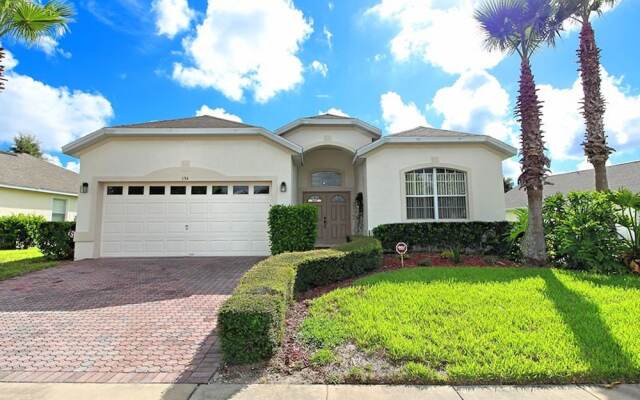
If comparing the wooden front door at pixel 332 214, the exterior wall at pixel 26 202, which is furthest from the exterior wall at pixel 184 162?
the exterior wall at pixel 26 202

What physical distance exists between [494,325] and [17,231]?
787 inches

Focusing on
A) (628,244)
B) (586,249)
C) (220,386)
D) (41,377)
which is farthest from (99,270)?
(628,244)

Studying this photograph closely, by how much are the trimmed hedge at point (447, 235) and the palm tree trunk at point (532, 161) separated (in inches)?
81.6

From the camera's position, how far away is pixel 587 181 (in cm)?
2217

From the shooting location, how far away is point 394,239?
1098cm

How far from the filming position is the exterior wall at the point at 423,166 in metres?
12.0

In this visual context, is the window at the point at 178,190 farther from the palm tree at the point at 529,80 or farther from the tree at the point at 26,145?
Result: the tree at the point at 26,145

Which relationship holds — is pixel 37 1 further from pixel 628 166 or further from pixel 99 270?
pixel 628 166

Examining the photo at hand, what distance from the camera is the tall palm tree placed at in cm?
973

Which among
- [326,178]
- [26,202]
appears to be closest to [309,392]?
[326,178]

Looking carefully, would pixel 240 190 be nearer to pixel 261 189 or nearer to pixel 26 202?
pixel 261 189

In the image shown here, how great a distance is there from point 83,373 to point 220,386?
67.4 inches

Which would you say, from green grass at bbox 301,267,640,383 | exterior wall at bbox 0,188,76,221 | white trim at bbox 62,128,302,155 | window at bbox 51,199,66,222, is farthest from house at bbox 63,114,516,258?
window at bbox 51,199,66,222

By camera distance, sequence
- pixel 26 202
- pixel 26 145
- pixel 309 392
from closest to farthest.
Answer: pixel 309 392
pixel 26 202
pixel 26 145
